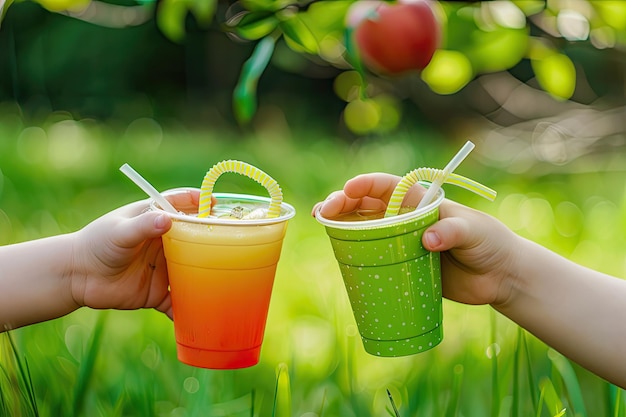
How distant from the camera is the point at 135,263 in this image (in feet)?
3.75

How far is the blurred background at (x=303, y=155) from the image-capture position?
4.17 feet

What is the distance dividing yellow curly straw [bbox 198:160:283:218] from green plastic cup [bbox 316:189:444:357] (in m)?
0.05

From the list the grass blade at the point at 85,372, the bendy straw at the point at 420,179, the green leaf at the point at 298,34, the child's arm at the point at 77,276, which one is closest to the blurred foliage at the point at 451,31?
the green leaf at the point at 298,34

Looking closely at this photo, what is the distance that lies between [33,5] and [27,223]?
6.21ft

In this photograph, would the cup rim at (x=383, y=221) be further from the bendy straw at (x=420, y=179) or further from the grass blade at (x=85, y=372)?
the grass blade at (x=85, y=372)

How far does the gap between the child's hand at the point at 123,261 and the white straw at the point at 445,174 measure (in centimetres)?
27

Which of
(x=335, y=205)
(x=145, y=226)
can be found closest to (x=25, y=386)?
(x=145, y=226)

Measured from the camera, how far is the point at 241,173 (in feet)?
3.25

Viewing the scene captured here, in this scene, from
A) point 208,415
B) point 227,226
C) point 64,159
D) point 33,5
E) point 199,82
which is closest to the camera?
point 227,226

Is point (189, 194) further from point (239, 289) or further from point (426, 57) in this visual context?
point (426, 57)

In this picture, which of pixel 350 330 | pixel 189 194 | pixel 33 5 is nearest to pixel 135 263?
pixel 189 194

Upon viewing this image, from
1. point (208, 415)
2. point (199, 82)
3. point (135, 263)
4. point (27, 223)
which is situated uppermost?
point (135, 263)

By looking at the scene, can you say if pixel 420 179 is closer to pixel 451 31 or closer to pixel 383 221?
pixel 383 221

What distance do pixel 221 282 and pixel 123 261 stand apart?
140mm
